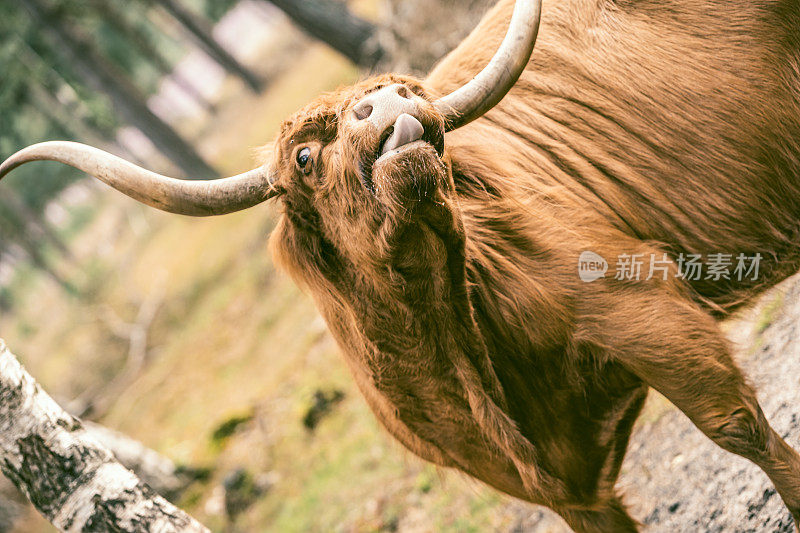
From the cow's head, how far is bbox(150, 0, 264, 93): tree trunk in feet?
69.9

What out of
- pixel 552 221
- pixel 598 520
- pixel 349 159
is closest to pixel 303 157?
pixel 349 159

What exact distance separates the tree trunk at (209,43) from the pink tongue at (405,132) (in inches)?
860

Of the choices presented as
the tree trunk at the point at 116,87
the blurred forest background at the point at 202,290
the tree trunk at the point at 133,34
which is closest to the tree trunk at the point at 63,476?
the blurred forest background at the point at 202,290

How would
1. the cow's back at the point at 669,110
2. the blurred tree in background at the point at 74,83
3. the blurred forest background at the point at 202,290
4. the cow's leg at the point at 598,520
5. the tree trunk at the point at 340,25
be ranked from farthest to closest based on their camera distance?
the blurred tree in background at the point at 74,83
the tree trunk at the point at 340,25
the blurred forest background at the point at 202,290
the cow's back at the point at 669,110
the cow's leg at the point at 598,520

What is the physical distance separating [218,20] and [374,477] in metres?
29.6

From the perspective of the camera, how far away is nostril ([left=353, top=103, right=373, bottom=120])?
2.68 metres

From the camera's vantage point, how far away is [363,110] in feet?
8.82

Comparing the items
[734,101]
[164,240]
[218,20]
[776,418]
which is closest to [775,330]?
[776,418]

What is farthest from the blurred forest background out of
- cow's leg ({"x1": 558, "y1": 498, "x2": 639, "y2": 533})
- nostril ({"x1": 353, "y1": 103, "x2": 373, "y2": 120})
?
cow's leg ({"x1": 558, "y1": 498, "x2": 639, "y2": 533})

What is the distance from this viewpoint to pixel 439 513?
5672 mm

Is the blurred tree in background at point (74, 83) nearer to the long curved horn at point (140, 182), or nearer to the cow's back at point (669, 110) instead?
the long curved horn at point (140, 182)

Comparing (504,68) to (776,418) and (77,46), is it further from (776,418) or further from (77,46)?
(77,46)

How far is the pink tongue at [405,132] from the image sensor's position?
8.27 ft

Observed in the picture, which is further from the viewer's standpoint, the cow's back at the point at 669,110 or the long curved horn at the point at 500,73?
the cow's back at the point at 669,110
